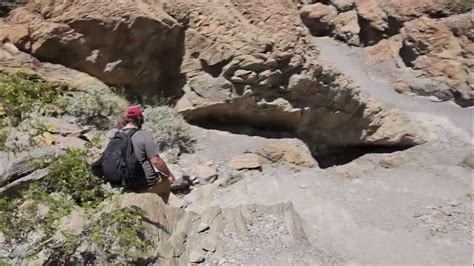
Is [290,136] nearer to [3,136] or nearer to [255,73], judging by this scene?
[255,73]

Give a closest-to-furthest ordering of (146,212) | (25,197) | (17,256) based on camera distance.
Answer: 1. (17,256)
2. (25,197)
3. (146,212)

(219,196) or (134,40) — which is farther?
(134,40)

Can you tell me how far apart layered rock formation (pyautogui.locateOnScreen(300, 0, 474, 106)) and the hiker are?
10950mm

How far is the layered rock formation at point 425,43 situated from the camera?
47.8 ft

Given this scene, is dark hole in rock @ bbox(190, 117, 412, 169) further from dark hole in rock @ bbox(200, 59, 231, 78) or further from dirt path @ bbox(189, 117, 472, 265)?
dark hole in rock @ bbox(200, 59, 231, 78)

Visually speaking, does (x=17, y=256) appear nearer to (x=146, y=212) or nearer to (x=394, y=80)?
(x=146, y=212)

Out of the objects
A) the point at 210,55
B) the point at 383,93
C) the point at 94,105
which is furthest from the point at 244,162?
the point at 383,93

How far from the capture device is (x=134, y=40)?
903 cm

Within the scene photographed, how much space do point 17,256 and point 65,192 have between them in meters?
0.79

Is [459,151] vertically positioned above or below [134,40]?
below

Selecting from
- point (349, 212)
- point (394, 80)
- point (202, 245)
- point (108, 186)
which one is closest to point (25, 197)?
point (108, 186)

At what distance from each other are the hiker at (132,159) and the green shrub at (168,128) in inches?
132

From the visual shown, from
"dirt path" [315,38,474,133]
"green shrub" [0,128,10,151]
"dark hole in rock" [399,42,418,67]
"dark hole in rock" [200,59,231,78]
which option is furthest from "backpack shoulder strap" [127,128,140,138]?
"dark hole in rock" [399,42,418,67]

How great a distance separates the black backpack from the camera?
17.8 ft
